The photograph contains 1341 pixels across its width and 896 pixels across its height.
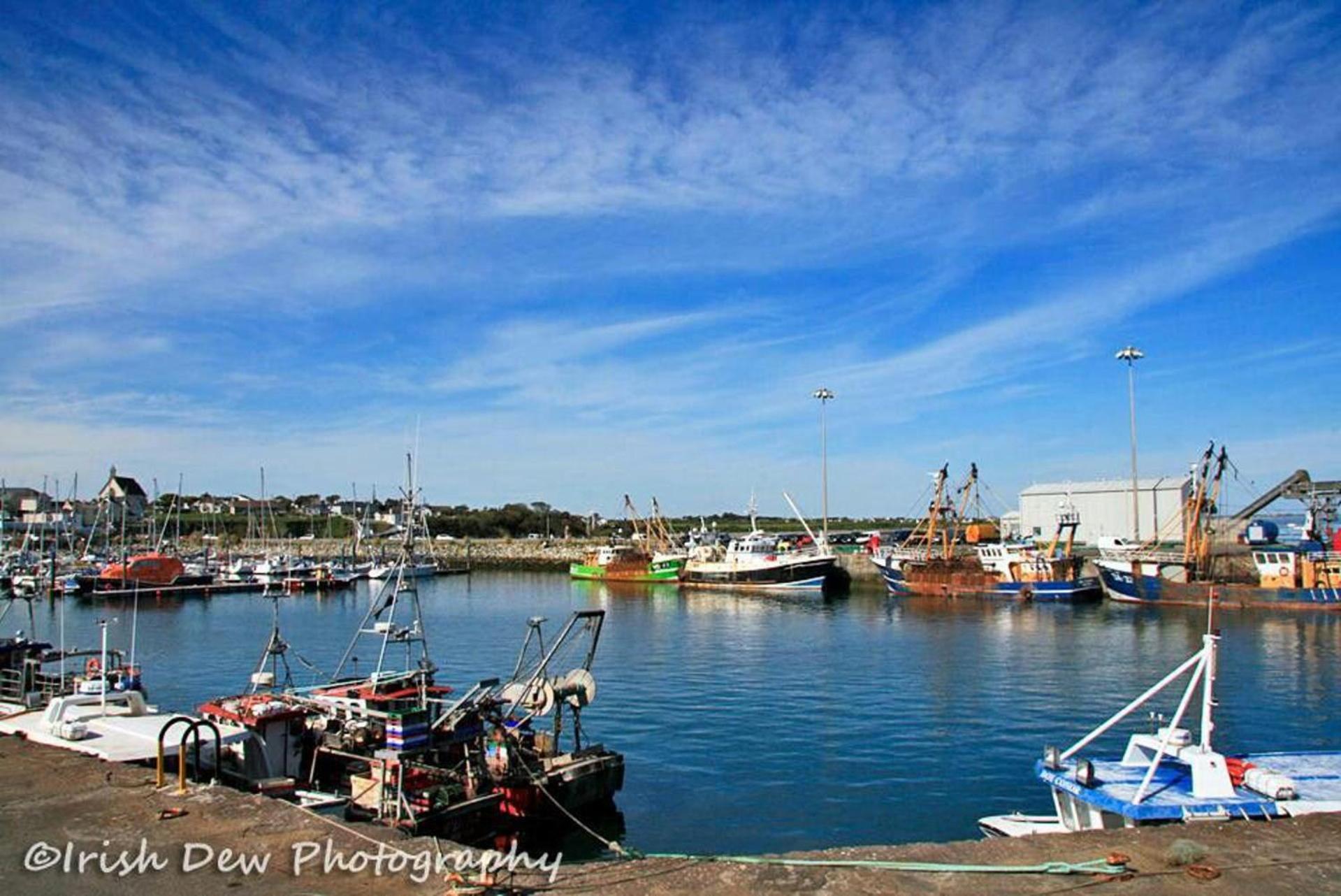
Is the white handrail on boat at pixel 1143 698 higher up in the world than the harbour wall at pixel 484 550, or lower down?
higher up

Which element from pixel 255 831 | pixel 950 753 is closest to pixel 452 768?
pixel 255 831

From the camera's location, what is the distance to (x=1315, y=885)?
8.02 meters

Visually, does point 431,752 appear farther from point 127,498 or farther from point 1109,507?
point 127,498

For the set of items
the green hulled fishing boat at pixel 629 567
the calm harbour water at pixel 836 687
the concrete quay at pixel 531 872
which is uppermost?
the concrete quay at pixel 531 872

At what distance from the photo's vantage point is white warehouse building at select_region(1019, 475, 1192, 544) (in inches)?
3706

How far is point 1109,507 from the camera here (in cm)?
9956

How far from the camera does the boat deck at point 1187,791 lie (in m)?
12.3

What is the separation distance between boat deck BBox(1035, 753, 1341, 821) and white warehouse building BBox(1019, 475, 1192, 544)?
82367mm

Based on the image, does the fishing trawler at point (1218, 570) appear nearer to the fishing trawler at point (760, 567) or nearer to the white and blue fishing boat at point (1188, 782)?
the fishing trawler at point (760, 567)

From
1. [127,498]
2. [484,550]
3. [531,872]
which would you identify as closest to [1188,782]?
[531,872]

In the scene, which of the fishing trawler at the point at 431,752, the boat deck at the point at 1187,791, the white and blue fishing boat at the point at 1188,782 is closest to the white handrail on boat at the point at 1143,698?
the white and blue fishing boat at the point at 1188,782

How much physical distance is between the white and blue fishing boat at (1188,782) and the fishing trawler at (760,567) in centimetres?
6631

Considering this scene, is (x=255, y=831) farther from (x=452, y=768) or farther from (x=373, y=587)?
(x=373, y=587)

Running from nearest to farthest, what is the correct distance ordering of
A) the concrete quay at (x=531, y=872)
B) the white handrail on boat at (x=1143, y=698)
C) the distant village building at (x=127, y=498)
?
the concrete quay at (x=531, y=872)
the white handrail on boat at (x=1143, y=698)
the distant village building at (x=127, y=498)
